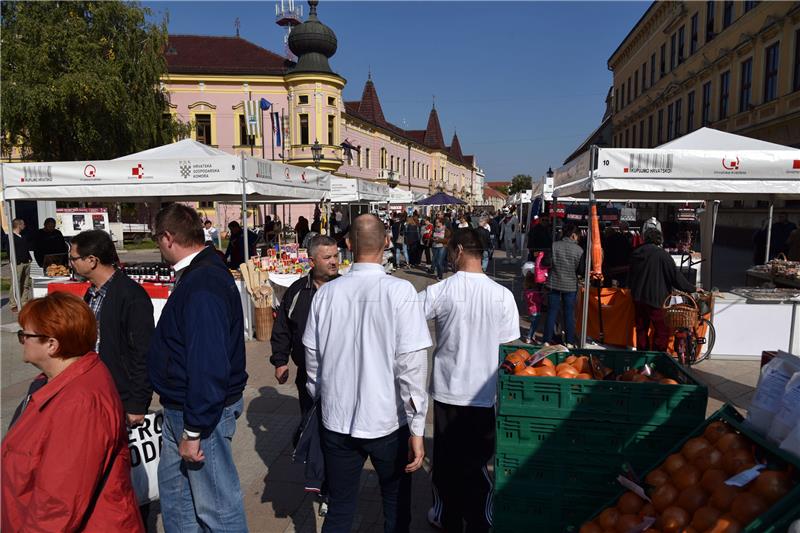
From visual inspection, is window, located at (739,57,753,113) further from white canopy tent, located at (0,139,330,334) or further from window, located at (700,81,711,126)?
white canopy tent, located at (0,139,330,334)

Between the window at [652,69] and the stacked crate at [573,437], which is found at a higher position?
the window at [652,69]

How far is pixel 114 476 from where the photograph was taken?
2225 millimetres

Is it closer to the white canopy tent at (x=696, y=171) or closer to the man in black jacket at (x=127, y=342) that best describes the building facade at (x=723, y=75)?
the white canopy tent at (x=696, y=171)

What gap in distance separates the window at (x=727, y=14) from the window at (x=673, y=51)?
7.65m

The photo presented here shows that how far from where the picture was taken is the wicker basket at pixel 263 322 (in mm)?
8328

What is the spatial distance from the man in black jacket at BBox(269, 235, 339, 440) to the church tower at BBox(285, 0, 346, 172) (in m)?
32.6

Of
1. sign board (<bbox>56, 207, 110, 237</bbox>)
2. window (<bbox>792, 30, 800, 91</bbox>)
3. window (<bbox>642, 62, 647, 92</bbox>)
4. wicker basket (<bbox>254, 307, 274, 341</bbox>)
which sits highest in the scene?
window (<bbox>642, 62, 647, 92</bbox>)

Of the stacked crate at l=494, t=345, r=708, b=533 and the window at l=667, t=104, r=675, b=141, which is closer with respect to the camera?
the stacked crate at l=494, t=345, r=708, b=533

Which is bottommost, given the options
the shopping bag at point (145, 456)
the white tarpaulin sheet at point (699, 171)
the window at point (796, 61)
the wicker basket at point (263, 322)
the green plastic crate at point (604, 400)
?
the wicker basket at point (263, 322)

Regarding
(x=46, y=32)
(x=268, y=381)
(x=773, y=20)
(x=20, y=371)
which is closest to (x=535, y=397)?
(x=268, y=381)

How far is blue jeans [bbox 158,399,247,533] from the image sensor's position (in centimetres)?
258

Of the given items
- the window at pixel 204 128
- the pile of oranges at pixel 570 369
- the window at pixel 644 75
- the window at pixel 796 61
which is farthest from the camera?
the window at pixel 644 75

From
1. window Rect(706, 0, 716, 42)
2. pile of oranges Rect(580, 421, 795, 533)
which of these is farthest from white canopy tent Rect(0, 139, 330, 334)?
window Rect(706, 0, 716, 42)

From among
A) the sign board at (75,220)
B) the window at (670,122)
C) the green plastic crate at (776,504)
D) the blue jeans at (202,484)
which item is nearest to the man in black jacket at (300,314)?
the blue jeans at (202,484)
